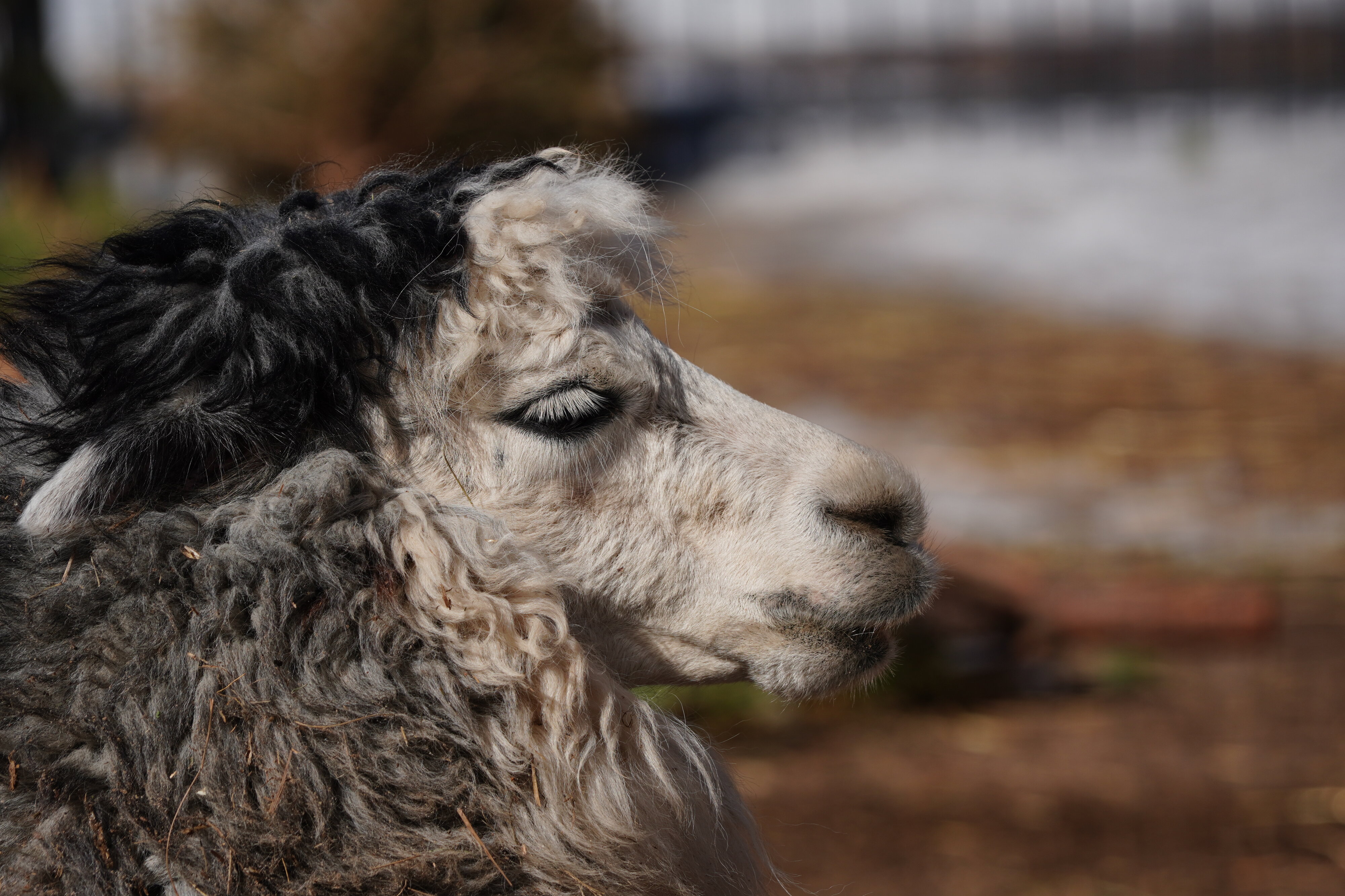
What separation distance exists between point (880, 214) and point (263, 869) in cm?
1330

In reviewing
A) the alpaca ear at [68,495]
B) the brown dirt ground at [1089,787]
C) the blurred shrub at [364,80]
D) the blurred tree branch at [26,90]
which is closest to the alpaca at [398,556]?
the alpaca ear at [68,495]

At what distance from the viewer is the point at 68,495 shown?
1.77 meters

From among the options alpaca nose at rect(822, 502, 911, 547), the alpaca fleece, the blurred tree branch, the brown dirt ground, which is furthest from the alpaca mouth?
the blurred tree branch

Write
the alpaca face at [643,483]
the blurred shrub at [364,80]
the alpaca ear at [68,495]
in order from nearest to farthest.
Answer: the alpaca ear at [68,495], the alpaca face at [643,483], the blurred shrub at [364,80]

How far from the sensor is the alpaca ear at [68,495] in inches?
69.4

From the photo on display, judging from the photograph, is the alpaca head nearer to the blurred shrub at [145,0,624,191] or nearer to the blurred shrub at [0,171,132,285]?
the blurred shrub at [0,171,132,285]

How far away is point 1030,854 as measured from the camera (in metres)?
4.59

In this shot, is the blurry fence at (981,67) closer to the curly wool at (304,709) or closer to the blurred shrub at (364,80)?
the blurred shrub at (364,80)

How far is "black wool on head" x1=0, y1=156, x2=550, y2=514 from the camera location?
6.21 feet

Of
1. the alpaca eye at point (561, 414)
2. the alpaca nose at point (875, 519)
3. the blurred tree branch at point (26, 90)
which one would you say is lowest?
the alpaca nose at point (875, 519)

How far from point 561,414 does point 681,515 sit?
31 centimetres

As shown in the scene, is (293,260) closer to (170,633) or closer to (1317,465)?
(170,633)

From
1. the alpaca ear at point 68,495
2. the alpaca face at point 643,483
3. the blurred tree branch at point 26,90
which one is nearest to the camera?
the alpaca ear at point 68,495

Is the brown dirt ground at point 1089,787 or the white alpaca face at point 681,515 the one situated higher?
the white alpaca face at point 681,515
